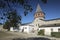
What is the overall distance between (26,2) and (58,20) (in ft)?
193

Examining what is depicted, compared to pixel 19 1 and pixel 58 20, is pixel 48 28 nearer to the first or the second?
pixel 58 20

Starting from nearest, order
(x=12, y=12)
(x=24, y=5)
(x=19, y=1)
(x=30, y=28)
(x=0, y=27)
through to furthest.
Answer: (x=19, y=1)
(x=24, y=5)
(x=12, y=12)
(x=30, y=28)
(x=0, y=27)

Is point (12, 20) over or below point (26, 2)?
below

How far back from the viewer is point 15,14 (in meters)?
20.7

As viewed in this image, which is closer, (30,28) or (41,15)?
(30,28)

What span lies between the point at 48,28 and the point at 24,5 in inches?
1510

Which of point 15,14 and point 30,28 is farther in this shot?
point 30,28

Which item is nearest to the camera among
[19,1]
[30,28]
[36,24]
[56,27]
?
[19,1]

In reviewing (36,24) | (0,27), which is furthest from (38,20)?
(0,27)

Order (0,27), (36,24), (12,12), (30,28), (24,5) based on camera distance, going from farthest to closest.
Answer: (0,27) < (36,24) < (30,28) < (12,12) < (24,5)

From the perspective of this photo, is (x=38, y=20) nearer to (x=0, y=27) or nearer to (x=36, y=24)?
(x=36, y=24)

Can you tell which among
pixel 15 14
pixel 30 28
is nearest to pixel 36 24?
pixel 30 28

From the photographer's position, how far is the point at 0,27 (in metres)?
83.6

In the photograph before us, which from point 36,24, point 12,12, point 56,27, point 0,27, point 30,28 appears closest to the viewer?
point 12,12
